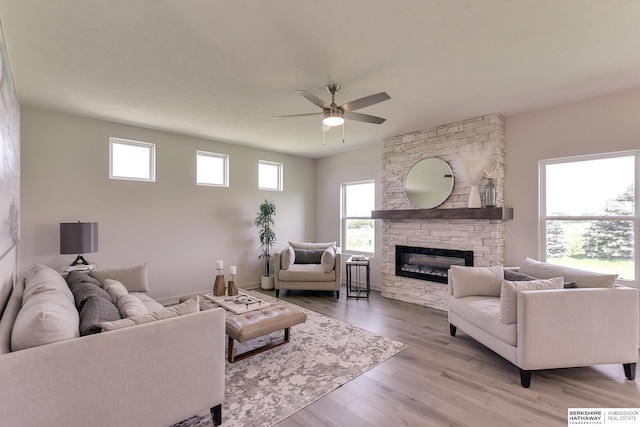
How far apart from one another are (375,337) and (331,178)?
12.5 ft

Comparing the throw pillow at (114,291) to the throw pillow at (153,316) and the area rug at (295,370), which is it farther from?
the area rug at (295,370)

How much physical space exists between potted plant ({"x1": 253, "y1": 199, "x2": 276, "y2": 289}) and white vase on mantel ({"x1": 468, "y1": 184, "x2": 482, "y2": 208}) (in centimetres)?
343

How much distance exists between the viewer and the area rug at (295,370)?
207 cm

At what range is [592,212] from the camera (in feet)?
11.1

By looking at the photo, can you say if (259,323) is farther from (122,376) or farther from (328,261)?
(328,261)

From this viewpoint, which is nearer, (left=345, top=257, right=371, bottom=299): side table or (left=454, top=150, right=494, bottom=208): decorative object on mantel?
(left=454, top=150, right=494, bottom=208): decorative object on mantel

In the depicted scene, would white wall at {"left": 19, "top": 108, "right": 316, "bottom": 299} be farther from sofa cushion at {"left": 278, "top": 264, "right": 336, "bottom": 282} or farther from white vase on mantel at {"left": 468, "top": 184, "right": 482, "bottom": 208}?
white vase on mantel at {"left": 468, "top": 184, "right": 482, "bottom": 208}

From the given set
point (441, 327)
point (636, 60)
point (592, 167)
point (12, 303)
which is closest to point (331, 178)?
point (441, 327)

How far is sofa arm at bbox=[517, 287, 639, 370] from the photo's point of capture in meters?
2.35

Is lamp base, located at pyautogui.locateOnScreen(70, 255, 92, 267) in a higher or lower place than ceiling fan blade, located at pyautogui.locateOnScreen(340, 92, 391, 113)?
lower

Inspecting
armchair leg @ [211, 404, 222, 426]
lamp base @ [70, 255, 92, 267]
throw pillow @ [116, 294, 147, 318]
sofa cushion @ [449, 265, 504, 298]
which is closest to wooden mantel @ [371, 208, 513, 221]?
sofa cushion @ [449, 265, 504, 298]

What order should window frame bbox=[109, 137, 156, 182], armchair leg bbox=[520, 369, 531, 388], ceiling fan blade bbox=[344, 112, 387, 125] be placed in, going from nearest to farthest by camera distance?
armchair leg bbox=[520, 369, 531, 388] → ceiling fan blade bbox=[344, 112, 387, 125] → window frame bbox=[109, 137, 156, 182]

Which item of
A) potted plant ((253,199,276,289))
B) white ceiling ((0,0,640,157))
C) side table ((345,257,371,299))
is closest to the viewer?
white ceiling ((0,0,640,157))

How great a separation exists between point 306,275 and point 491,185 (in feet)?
10.0
